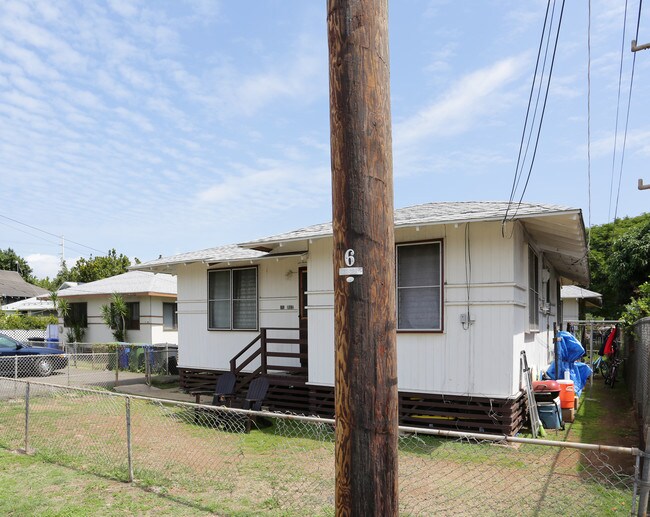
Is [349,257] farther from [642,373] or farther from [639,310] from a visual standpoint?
[639,310]

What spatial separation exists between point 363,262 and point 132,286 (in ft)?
74.8

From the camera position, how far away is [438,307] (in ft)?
29.8

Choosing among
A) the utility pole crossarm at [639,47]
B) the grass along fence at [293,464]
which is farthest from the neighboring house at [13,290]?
the utility pole crossarm at [639,47]

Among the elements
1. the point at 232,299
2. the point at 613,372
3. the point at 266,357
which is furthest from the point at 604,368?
the point at 232,299

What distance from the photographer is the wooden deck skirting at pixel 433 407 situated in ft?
28.1

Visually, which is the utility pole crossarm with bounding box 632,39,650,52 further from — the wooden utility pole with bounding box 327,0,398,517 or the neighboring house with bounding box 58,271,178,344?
the neighboring house with bounding box 58,271,178,344

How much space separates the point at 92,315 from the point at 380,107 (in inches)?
1010

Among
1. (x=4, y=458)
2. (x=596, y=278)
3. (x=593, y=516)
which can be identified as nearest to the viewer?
(x=593, y=516)

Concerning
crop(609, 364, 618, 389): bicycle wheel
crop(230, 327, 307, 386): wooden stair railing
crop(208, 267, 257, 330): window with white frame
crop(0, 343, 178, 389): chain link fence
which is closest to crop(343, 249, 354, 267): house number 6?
crop(230, 327, 307, 386): wooden stair railing

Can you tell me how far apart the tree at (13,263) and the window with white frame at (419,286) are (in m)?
69.9

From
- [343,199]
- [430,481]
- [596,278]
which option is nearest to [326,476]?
[430,481]

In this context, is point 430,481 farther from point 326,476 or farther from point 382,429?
point 382,429

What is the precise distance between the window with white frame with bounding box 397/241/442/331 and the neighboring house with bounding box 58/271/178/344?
1523 centimetres

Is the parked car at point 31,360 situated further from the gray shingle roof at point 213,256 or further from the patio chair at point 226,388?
the patio chair at point 226,388
